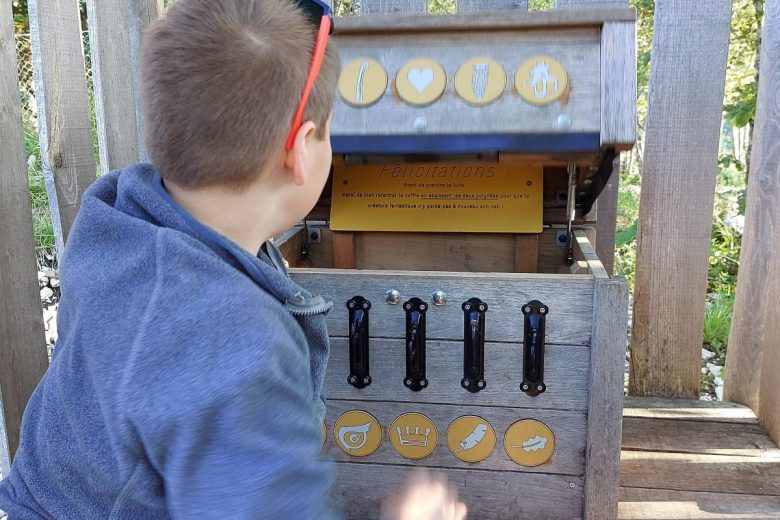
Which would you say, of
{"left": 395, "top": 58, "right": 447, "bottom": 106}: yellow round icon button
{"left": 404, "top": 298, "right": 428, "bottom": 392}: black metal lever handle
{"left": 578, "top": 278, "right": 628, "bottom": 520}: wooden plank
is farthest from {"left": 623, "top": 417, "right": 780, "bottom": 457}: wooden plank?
{"left": 395, "top": 58, "right": 447, "bottom": 106}: yellow round icon button

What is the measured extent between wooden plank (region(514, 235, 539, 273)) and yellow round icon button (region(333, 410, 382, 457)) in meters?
0.58

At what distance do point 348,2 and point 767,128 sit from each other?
148 inches

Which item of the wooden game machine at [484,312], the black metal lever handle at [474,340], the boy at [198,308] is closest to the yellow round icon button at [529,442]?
the wooden game machine at [484,312]

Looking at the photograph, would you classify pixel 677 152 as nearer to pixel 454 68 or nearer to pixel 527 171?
pixel 527 171

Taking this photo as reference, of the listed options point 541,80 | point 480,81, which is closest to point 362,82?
point 480,81

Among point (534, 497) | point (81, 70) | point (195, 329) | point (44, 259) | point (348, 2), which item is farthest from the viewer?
point (348, 2)

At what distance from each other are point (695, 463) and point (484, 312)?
77cm

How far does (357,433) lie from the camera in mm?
1249

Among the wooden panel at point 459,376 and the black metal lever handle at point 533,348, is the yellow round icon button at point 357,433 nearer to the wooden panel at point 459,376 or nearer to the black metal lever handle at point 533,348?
the wooden panel at point 459,376

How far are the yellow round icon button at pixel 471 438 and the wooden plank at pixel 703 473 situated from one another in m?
0.48

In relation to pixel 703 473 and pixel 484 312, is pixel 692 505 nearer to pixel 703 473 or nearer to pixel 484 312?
pixel 703 473

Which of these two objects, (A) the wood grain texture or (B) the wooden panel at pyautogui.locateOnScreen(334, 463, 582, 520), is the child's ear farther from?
(A) the wood grain texture

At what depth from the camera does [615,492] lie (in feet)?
3.84

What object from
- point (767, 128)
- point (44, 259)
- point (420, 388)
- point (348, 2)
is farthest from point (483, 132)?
point (348, 2)
